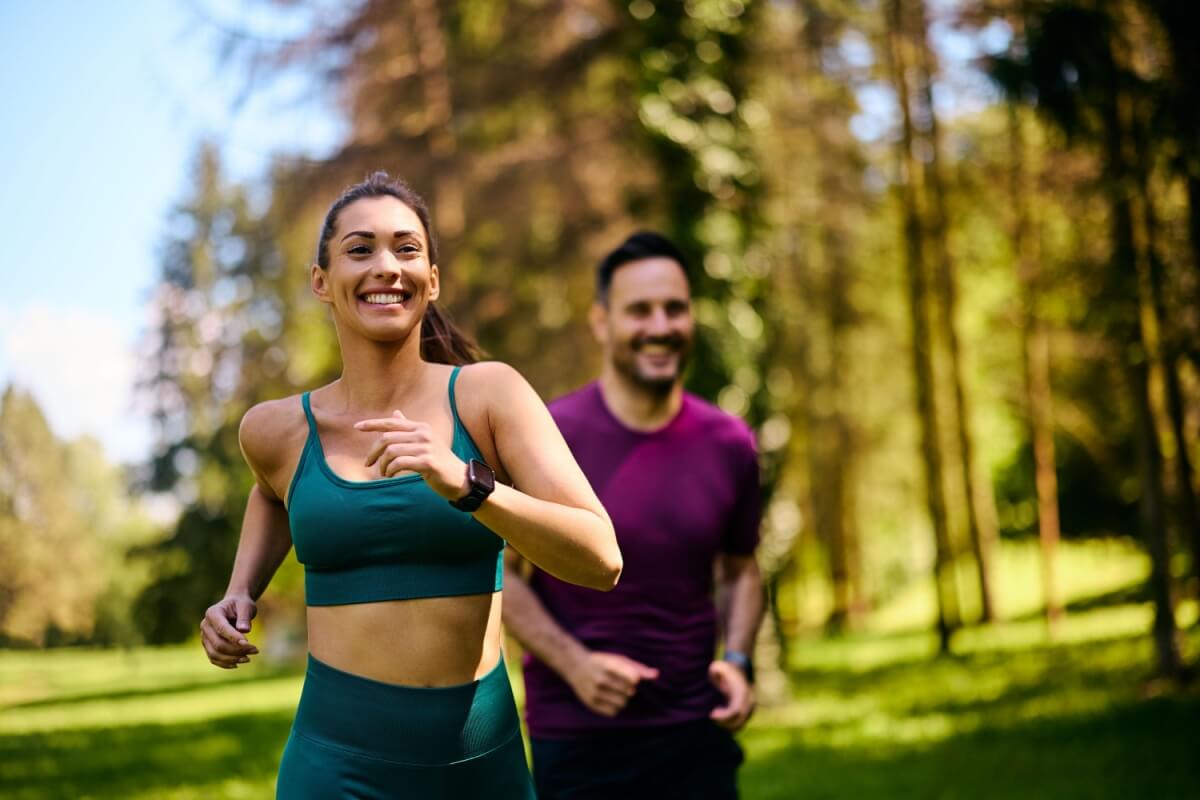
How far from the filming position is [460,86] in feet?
55.3

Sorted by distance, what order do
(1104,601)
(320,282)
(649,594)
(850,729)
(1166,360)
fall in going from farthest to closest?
(1104,601)
(850,729)
(1166,360)
(649,594)
(320,282)

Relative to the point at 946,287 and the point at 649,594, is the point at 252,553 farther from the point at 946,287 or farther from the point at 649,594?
the point at 946,287

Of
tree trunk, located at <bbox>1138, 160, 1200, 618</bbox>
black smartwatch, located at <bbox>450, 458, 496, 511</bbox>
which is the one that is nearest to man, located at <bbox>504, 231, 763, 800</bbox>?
black smartwatch, located at <bbox>450, 458, 496, 511</bbox>

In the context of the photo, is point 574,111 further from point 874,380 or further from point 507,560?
point 507,560

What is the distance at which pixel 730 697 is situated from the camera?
164 inches

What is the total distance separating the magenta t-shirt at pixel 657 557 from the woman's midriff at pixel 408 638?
4.99 ft

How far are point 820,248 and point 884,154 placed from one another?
1898mm

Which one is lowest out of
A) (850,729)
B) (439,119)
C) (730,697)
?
(850,729)

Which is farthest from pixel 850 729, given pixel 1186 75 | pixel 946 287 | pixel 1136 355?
pixel 946 287

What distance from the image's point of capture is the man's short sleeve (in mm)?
4551

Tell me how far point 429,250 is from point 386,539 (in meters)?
0.68

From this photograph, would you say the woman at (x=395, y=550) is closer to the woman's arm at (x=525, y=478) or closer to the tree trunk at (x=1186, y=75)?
the woman's arm at (x=525, y=478)

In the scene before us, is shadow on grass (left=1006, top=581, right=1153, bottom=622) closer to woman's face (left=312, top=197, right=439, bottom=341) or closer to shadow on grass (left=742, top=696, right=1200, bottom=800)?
shadow on grass (left=742, top=696, right=1200, bottom=800)

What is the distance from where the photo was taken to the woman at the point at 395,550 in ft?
8.75
